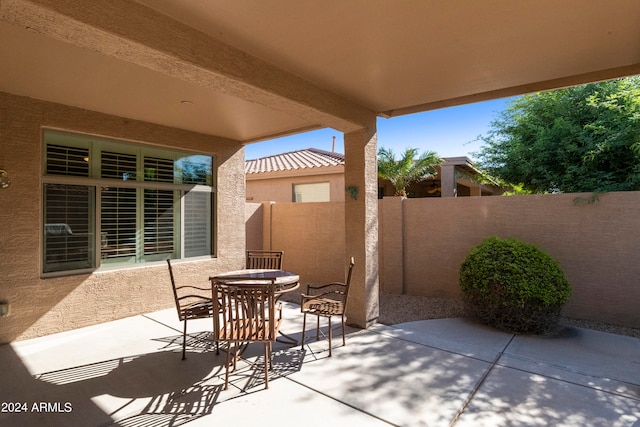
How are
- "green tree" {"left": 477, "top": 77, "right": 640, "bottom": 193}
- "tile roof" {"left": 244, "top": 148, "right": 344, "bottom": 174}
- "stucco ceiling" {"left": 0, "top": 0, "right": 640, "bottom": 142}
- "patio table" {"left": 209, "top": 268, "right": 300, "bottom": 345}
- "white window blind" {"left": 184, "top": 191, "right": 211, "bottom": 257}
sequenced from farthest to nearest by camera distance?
"tile roof" {"left": 244, "top": 148, "right": 344, "bottom": 174} → "green tree" {"left": 477, "top": 77, "right": 640, "bottom": 193} → "white window blind" {"left": 184, "top": 191, "right": 211, "bottom": 257} → "patio table" {"left": 209, "top": 268, "right": 300, "bottom": 345} → "stucco ceiling" {"left": 0, "top": 0, "right": 640, "bottom": 142}

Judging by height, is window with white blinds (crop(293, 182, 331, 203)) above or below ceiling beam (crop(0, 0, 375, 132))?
below

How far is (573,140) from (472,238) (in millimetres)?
3805

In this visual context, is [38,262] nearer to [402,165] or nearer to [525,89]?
[525,89]

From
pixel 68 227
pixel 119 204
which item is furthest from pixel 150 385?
pixel 119 204

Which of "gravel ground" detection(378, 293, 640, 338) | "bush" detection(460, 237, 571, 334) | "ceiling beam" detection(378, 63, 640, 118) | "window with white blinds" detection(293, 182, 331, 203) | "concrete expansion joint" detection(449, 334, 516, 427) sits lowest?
"concrete expansion joint" detection(449, 334, 516, 427)

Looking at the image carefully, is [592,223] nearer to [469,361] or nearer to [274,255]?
[469,361]

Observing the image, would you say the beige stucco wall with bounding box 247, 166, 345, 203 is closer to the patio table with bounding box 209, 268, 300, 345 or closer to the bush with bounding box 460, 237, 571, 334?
the bush with bounding box 460, 237, 571, 334

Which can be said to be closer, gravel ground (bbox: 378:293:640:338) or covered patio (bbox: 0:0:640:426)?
covered patio (bbox: 0:0:640:426)

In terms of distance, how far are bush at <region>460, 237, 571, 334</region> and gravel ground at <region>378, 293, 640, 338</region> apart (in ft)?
1.93

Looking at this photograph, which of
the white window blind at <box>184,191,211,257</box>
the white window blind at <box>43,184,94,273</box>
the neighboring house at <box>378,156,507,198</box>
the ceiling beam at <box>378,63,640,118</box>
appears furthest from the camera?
the neighboring house at <box>378,156,507,198</box>

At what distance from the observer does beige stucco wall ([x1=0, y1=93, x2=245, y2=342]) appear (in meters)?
4.24

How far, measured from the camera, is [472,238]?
234 inches

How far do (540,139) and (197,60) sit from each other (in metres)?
7.96

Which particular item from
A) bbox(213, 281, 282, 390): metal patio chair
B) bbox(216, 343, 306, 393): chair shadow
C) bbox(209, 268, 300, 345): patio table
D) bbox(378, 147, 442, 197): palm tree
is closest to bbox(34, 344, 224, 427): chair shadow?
bbox(216, 343, 306, 393): chair shadow
